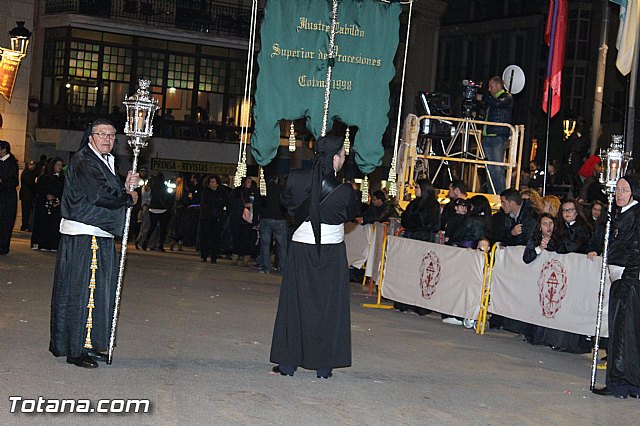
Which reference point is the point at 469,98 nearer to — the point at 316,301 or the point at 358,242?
the point at 358,242

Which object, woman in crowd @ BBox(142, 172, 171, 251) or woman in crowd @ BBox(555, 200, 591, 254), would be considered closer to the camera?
woman in crowd @ BBox(555, 200, 591, 254)

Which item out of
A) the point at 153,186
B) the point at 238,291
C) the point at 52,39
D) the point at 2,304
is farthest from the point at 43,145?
the point at 2,304

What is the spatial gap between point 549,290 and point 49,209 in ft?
37.5

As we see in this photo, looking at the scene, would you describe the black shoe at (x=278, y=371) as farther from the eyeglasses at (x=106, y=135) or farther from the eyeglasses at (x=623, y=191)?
the eyeglasses at (x=623, y=191)

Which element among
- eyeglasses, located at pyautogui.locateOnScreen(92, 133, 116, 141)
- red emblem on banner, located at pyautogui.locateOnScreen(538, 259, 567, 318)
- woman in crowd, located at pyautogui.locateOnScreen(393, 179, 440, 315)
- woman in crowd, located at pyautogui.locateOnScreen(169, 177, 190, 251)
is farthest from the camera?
woman in crowd, located at pyautogui.locateOnScreen(169, 177, 190, 251)

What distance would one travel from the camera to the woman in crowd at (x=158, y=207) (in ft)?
77.9

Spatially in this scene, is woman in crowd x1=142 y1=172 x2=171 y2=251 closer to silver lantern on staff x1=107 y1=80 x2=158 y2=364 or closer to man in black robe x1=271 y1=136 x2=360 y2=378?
silver lantern on staff x1=107 y1=80 x2=158 y2=364

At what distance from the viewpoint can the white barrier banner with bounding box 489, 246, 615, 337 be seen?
12.4 m

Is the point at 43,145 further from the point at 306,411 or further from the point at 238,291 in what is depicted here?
the point at 306,411

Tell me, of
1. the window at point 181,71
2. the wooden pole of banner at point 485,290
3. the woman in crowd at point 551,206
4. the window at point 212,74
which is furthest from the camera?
the window at point 212,74

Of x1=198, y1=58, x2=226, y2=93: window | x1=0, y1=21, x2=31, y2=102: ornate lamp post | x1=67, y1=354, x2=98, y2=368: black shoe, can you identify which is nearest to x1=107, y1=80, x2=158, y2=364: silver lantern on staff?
x1=67, y1=354, x2=98, y2=368: black shoe

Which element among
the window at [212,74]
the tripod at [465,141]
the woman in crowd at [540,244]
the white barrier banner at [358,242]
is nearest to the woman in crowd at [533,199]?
the woman in crowd at [540,244]

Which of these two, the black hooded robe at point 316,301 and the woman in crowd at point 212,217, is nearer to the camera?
the black hooded robe at point 316,301

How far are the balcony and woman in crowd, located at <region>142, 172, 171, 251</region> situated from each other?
1675 centimetres
